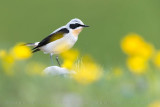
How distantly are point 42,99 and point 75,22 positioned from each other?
1868 mm

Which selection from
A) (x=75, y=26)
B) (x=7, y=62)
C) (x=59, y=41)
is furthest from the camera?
(x=59, y=41)

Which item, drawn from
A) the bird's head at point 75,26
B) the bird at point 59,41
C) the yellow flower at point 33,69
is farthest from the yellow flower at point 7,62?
the bird at point 59,41

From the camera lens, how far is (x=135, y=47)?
386cm

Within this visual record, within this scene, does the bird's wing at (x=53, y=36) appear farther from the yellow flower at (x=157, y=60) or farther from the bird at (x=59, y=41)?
the yellow flower at (x=157, y=60)

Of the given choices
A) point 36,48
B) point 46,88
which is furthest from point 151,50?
point 36,48

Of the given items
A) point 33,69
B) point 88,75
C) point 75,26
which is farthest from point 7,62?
point 75,26

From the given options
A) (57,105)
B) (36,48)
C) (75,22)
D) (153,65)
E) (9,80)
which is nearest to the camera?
(57,105)

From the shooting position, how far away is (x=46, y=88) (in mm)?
3746

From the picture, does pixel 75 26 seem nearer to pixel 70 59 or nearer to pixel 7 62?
pixel 70 59

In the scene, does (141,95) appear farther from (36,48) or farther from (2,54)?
(36,48)

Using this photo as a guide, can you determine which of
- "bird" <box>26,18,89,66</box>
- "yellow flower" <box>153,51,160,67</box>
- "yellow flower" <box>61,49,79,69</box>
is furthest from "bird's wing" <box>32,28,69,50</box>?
"yellow flower" <box>153,51,160,67</box>

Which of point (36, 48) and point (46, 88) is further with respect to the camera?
point (36, 48)

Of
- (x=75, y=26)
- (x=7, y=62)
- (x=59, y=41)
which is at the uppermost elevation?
(x=7, y=62)

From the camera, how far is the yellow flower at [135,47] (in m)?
3.83
